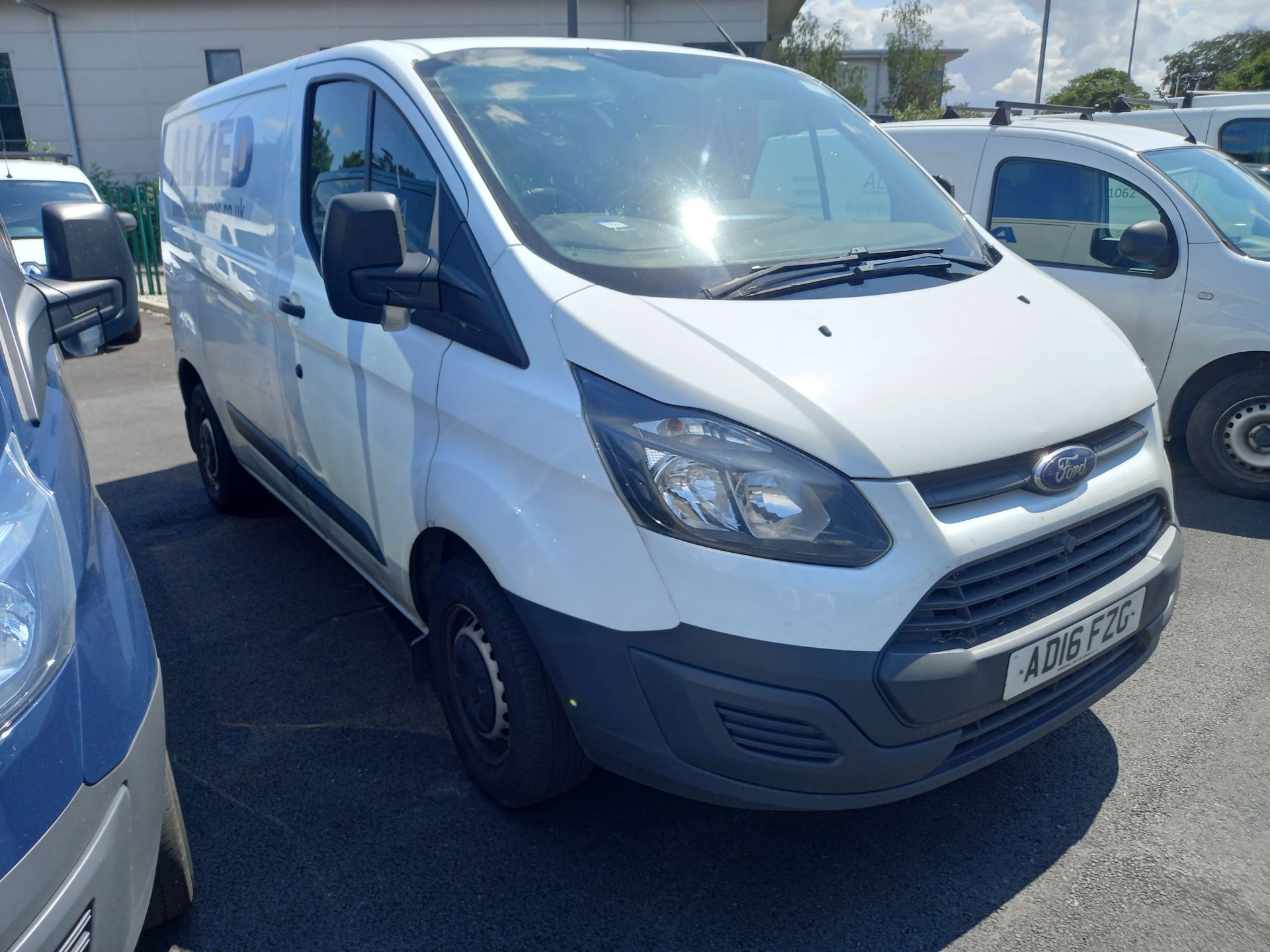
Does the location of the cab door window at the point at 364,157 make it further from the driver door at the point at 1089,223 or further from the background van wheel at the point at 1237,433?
the background van wheel at the point at 1237,433

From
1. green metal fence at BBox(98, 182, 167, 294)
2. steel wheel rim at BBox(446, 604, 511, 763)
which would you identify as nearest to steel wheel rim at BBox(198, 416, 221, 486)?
steel wheel rim at BBox(446, 604, 511, 763)

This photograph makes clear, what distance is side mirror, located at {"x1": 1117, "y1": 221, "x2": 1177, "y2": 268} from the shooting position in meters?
4.79

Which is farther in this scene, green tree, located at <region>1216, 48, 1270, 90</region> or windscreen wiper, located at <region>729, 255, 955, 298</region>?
green tree, located at <region>1216, 48, 1270, 90</region>

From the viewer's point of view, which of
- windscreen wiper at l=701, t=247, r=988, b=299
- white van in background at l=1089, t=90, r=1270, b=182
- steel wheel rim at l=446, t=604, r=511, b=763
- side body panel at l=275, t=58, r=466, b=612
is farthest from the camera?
white van in background at l=1089, t=90, r=1270, b=182

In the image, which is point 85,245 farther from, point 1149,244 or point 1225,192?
point 1225,192

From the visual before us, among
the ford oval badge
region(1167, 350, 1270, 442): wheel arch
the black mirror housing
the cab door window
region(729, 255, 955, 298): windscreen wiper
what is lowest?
region(1167, 350, 1270, 442): wheel arch

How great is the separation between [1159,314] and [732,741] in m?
4.16

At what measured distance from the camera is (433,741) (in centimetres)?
296

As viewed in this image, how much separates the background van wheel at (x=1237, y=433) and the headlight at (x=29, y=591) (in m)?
5.11

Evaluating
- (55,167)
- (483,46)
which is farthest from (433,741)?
(55,167)

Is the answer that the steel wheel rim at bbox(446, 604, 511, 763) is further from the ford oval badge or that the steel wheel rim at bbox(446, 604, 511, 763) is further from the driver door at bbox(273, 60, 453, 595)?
the ford oval badge

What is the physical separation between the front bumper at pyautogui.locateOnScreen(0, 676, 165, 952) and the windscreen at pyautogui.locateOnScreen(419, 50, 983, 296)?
137 centimetres

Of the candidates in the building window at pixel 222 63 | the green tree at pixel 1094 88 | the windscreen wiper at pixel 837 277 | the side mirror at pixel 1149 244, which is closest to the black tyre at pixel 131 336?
the windscreen wiper at pixel 837 277

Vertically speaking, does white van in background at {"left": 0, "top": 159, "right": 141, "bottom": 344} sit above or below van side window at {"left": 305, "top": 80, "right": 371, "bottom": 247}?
below
